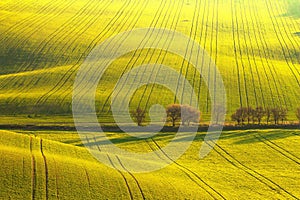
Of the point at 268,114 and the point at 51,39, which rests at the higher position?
the point at 51,39

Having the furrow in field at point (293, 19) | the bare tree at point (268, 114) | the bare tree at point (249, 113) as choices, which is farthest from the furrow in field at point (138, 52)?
the furrow in field at point (293, 19)

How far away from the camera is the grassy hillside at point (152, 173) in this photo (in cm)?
2773

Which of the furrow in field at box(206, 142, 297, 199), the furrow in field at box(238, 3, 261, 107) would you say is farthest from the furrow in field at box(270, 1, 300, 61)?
the furrow in field at box(206, 142, 297, 199)

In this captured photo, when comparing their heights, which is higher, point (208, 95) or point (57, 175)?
point (208, 95)

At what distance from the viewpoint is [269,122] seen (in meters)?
54.2

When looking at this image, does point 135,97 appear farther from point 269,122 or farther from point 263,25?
point 263,25

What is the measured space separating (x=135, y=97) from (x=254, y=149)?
22677mm

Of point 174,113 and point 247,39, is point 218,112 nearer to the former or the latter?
point 174,113

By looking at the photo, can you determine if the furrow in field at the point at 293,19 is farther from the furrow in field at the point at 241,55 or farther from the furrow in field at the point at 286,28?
the furrow in field at the point at 241,55

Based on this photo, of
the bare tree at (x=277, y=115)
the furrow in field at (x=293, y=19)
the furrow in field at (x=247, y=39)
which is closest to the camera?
the bare tree at (x=277, y=115)

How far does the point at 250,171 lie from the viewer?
36.8 metres

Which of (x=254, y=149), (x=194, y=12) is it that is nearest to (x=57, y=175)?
(x=254, y=149)

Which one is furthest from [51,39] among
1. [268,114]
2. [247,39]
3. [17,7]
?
[268,114]

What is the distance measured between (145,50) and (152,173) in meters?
53.1
